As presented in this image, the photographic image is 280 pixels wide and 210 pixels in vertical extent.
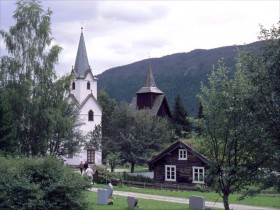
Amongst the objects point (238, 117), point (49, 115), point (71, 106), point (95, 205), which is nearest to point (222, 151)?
point (238, 117)

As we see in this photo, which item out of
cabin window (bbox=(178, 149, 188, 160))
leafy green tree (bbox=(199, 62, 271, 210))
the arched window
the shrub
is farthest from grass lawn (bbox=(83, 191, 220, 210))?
the arched window

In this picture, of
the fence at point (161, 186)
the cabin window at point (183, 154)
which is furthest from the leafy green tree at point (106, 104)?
the cabin window at point (183, 154)

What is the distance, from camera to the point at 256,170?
17094 mm

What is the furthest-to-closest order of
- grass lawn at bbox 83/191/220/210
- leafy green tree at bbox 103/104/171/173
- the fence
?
leafy green tree at bbox 103/104/171/173 < the fence < grass lawn at bbox 83/191/220/210

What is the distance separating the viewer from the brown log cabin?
39.9 m

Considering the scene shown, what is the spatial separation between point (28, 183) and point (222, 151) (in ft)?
26.1

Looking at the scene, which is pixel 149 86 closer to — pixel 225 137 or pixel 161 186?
pixel 161 186

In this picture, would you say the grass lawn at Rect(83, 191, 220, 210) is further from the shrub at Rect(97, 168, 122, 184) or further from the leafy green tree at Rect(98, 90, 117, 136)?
the leafy green tree at Rect(98, 90, 117, 136)

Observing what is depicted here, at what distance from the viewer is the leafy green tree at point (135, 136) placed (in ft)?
175

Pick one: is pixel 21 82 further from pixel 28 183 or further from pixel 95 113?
pixel 95 113

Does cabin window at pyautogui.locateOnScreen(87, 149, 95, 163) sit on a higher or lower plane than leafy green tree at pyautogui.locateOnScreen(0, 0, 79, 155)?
lower

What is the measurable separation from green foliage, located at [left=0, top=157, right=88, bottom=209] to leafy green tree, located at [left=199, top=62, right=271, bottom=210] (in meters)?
5.68

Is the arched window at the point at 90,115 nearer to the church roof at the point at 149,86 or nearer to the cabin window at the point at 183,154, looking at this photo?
the church roof at the point at 149,86

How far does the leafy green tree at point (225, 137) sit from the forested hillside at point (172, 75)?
118 metres
